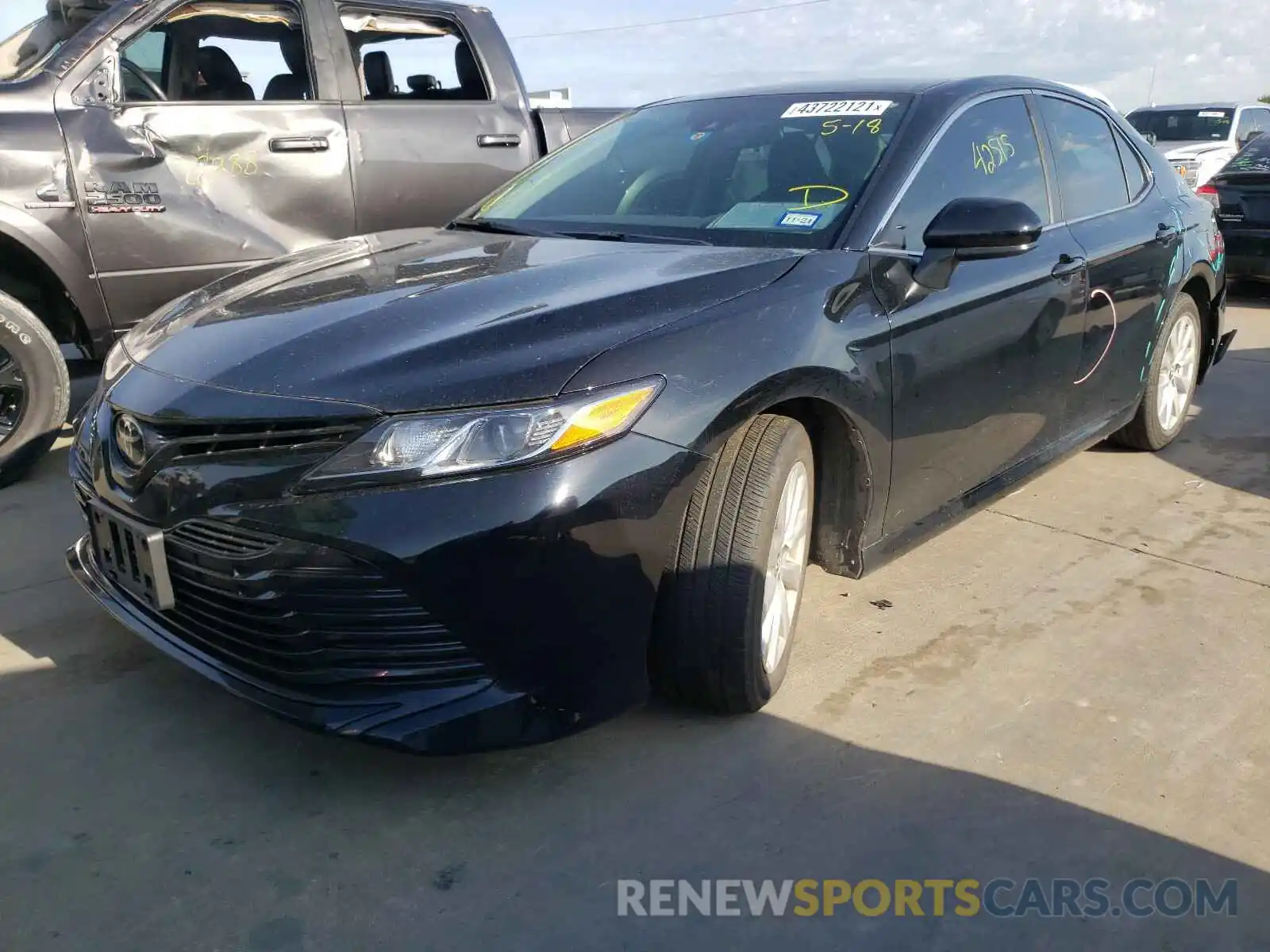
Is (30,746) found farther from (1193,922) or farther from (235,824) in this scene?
(1193,922)

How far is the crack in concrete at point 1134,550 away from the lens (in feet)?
11.9

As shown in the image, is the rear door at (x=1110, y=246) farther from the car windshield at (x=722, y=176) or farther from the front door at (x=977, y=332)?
the car windshield at (x=722, y=176)

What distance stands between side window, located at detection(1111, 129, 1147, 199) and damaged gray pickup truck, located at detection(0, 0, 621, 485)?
265cm

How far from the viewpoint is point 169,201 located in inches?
169

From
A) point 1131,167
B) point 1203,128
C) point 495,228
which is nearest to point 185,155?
point 495,228

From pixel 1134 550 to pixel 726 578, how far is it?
2.09 meters

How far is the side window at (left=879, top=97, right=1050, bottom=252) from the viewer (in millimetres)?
3053

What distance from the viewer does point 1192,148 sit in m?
14.7

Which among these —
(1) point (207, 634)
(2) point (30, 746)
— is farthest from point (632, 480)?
(2) point (30, 746)

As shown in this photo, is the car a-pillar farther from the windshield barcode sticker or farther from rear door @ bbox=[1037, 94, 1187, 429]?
rear door @ bbox=[1037, 94, 1187, 429]

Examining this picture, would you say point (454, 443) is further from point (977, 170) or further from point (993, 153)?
point (993, 153)

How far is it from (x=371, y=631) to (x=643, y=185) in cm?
183

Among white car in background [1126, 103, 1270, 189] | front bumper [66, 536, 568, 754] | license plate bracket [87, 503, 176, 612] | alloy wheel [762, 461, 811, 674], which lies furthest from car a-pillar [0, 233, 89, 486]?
white car in background [1126, 103, 1270, 189]

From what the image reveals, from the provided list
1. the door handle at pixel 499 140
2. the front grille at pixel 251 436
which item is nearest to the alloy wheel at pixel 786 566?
the front grille at pixel 251 436
